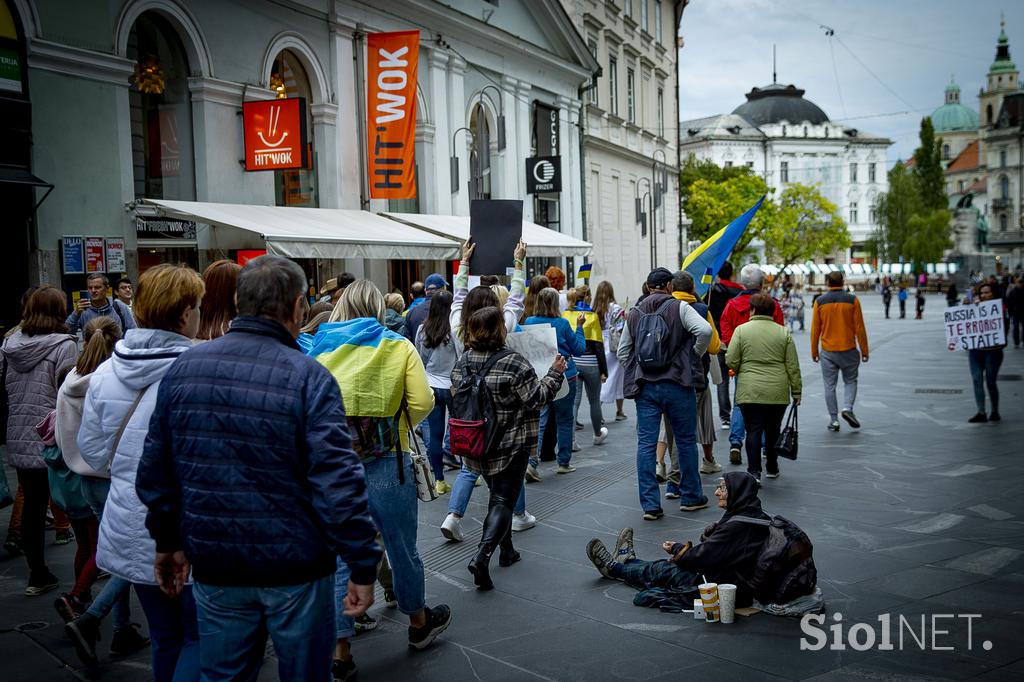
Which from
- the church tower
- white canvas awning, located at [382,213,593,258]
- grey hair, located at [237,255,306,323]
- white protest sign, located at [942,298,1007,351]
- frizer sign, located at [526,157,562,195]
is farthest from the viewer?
the church tower

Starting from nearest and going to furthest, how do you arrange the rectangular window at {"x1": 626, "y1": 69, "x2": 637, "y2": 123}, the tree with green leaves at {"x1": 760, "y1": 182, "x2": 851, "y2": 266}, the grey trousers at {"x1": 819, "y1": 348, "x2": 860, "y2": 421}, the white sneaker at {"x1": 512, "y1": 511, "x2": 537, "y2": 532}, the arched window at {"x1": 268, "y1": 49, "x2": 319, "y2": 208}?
the white sneaker at {"x1": 512, "y1": 511, "x2": 537, "y2": 532} → the grey trousers at {"x1": 819, "y1": 348, "x2": 860, "y2": 421} → the arched window at {"x1": 268, "y1": 49, "x2": 319, "y2": 208} → the rectangular window at {"x1": 626, "y1": 69, "x2": 637, "y2": 123} → the tree with green leaves at {"x1": 760, "y1": 182, "x2": 851, "y2": 266}

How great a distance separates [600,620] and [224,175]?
1138 cm

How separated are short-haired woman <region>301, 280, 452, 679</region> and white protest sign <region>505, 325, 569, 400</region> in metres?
2.65

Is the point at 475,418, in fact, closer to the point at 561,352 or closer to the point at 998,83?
the point at 561,352

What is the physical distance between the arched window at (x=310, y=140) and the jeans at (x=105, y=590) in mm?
11957

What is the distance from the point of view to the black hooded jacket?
17.2 feet

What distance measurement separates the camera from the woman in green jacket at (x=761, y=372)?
323 inches

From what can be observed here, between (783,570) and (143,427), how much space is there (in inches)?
139

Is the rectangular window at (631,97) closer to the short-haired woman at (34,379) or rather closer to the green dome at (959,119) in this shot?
the short-haired woman at (34,379)

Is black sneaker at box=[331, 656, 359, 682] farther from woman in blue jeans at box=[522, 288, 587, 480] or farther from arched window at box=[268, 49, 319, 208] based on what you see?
arched window at box=[268, 49, 319, 208]

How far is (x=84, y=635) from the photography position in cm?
475

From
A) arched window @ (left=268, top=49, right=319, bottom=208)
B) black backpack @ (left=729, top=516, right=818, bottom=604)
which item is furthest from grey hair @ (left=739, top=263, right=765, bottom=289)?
arched window @ (left=268, top=49, right=319, bottom=208)

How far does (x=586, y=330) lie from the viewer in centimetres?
1064

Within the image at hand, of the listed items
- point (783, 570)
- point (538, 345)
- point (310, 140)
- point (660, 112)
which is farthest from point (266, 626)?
point (660, 112)
